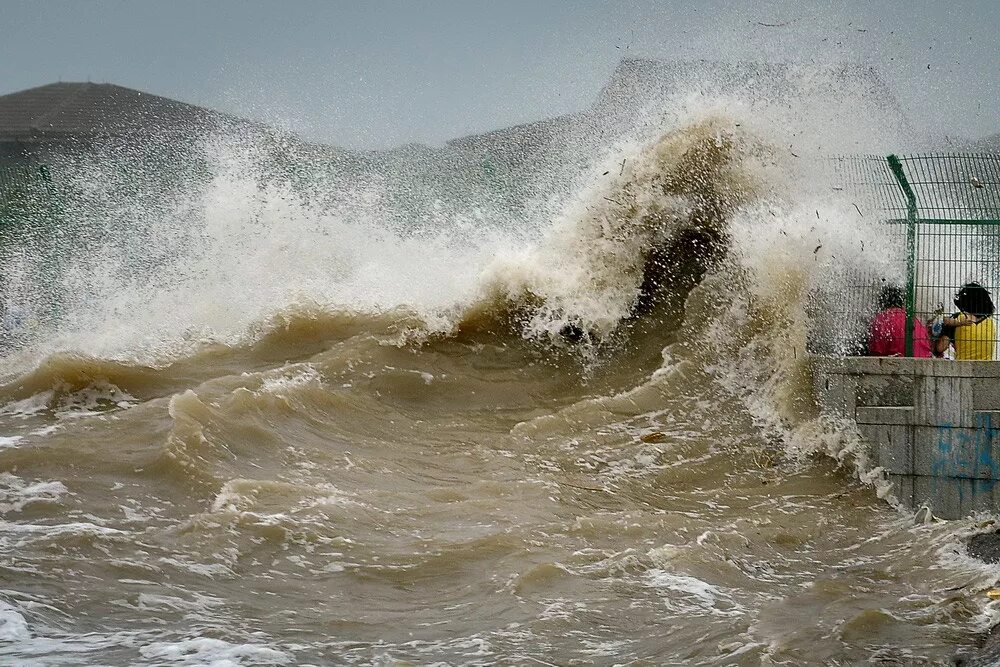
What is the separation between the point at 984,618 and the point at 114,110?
2527cm

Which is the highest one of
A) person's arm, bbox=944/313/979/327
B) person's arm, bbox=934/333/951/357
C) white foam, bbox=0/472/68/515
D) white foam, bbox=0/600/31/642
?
person's arm, bbox=944/313/979/327

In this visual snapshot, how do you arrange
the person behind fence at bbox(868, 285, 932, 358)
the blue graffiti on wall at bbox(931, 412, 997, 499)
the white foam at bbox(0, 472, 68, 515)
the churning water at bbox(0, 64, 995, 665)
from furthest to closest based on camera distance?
the person behind fence at bbox(868, 285, 932, 358) < the blue graffiti on wall at bbox(931, 412, 997, 499) < the white foam at bbox(0, 472, 68, 515) < the churning water at bbox(0, 64, 995, 665)

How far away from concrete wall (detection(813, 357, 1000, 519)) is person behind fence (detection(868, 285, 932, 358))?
0.37 metres

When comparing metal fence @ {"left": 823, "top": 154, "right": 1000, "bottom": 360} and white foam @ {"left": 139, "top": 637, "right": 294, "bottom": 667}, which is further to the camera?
metal fence @ {"left": 823, "top": 154, "right": 1000, "bottom": 360}

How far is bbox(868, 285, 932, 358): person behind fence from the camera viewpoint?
30.4ft

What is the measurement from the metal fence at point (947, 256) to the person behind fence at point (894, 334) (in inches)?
0.5

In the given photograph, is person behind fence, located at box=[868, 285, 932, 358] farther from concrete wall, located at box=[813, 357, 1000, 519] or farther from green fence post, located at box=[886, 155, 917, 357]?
concrete wall, located at box=[813, 357, 1000, 519]

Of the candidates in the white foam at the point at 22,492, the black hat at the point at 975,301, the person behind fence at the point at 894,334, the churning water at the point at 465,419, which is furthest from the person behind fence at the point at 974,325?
the white foam at the point at 22,492

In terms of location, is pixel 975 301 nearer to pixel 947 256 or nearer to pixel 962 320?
pixel 962 320

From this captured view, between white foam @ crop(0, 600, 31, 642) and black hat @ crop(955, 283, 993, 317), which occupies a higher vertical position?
black hat @ crop(955, 283, 993, 317)

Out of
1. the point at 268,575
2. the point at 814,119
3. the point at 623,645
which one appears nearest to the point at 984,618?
the point at 623,645

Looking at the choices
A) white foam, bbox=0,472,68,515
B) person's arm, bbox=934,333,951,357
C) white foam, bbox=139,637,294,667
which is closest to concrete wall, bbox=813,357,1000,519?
person's arm, bbox=934,333,951,357

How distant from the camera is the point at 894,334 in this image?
30.5ft

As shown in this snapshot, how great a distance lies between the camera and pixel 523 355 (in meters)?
11.7
